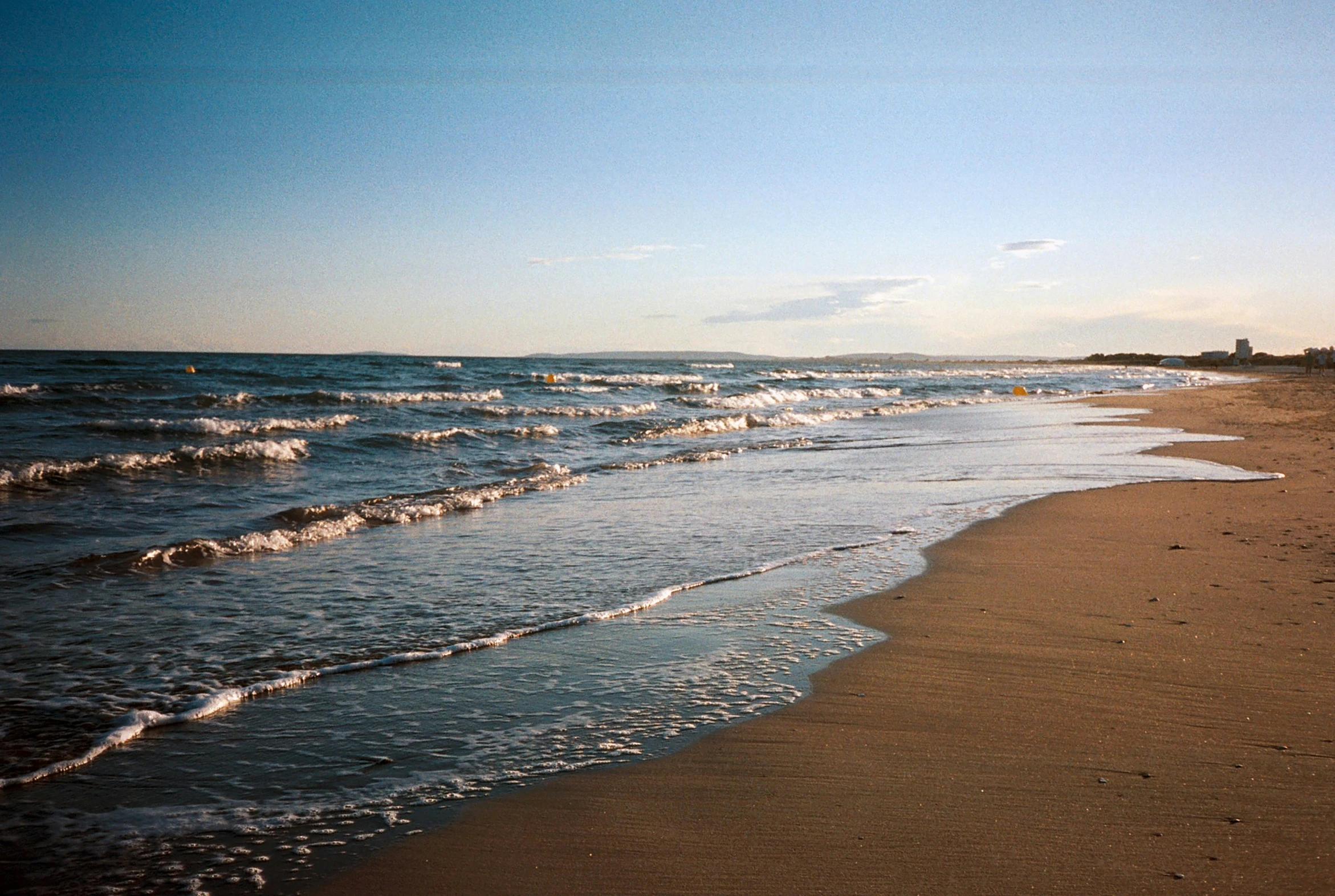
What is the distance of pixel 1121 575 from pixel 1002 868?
12.7 feet

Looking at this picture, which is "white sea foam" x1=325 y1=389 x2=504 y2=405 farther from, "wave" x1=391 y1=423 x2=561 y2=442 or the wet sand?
the wet sand

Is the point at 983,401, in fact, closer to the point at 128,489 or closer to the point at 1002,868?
the point at 128,489

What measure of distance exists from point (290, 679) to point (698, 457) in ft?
34.8

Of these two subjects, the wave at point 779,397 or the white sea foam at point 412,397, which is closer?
the white sea foam at point 412,397

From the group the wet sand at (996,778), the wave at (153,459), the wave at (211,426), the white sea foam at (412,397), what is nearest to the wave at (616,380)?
the white sea foam at (412,397)

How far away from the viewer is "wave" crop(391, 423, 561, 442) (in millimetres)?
15844

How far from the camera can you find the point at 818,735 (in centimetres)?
335

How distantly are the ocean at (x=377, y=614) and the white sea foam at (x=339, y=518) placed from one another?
1.4 inches

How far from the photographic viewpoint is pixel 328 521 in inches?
326

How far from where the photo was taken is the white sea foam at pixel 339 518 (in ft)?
22.1

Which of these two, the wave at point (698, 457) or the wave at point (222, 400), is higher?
the wave at point (222, 400)

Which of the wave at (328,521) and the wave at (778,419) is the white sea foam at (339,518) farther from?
the wave at (778,419)

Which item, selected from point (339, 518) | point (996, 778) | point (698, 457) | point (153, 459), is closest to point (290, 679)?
point (996, 778)

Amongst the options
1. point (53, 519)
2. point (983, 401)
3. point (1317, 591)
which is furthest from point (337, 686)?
point (983, 401)
